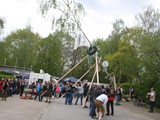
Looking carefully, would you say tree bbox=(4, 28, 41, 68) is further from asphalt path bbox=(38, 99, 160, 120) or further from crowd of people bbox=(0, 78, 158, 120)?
asphalt path bbox=(38, 99, 160, 120)

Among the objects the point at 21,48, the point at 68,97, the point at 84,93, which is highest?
the point at 21,48

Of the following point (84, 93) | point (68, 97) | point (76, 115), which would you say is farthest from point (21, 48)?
point (76, 115)

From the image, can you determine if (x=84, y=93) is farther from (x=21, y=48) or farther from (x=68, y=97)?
(x=21, y=48)

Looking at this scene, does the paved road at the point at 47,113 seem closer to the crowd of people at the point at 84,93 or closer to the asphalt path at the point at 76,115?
the asphalt path at the point at 76,115

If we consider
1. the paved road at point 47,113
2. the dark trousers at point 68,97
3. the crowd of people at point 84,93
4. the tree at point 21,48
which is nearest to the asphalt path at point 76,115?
the paved road at point 47,113

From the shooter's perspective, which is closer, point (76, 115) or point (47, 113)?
point (47, 113)

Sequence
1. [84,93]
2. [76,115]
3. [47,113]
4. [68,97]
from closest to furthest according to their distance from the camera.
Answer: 1. [47,113]
2. [76,115]
3. [84,93]
4. [68,97]

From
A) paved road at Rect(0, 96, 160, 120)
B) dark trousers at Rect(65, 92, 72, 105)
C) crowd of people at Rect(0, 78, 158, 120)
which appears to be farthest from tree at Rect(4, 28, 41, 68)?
paved road at Rect(0, 96, 160, 120)

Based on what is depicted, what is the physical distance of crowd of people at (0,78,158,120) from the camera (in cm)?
1508

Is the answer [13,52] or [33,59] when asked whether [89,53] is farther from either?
[13,52]

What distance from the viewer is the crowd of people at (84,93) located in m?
15.1

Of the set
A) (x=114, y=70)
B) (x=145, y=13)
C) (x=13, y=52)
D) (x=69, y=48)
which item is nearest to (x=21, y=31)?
(x=13, y=52)

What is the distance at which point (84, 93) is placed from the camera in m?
23.2

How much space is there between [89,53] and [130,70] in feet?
31.0
